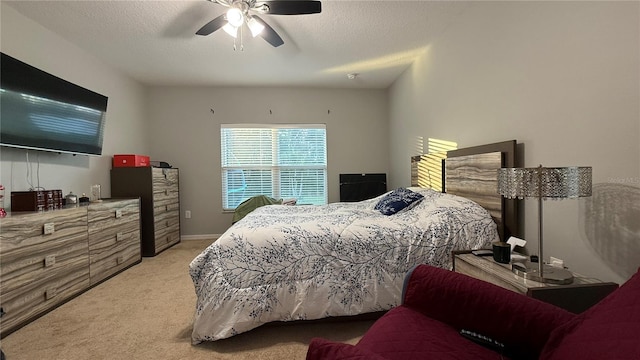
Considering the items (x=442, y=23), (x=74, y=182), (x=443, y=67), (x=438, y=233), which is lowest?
(x=438, y=233)

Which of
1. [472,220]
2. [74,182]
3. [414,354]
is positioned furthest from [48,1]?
[472,220]

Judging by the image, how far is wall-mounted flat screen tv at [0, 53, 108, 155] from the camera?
220cm

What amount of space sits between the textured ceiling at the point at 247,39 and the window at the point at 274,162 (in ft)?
2.76

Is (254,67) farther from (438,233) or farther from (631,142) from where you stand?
(631,142)

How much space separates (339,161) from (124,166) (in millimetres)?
3089

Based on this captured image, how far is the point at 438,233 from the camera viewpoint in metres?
1.87

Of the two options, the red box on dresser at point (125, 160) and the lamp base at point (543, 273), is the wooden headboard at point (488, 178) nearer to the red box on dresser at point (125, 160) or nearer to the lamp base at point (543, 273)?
the lamp base at point (543, 273)

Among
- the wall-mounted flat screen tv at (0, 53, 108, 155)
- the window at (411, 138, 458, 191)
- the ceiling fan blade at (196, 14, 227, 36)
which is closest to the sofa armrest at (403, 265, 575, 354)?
the window at (411, 138, 458, 191)

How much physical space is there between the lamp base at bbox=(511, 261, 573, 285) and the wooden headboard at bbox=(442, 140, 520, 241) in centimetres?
50

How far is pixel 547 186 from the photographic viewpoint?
4.12 ft

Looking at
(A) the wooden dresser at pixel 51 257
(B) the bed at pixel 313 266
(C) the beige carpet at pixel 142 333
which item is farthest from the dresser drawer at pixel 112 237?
(B) the bed at pixel 313 266

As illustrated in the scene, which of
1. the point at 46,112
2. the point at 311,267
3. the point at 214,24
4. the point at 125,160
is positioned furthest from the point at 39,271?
the point at 214,24

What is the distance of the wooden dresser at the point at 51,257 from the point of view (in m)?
1.91

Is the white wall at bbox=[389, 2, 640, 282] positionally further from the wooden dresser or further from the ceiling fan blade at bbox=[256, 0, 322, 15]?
the wooden dresser
